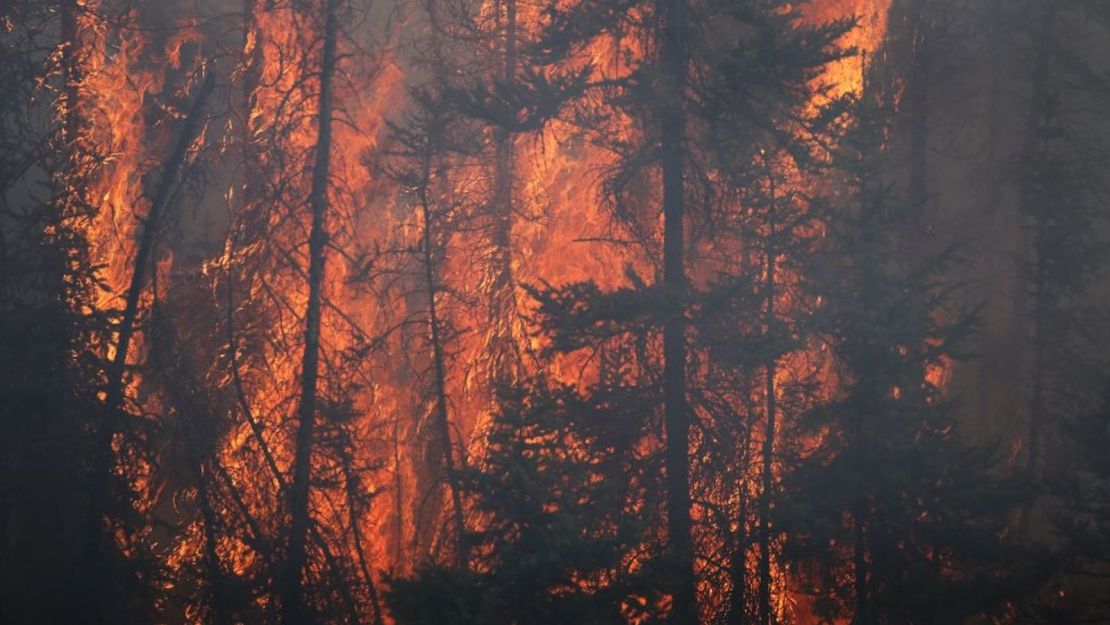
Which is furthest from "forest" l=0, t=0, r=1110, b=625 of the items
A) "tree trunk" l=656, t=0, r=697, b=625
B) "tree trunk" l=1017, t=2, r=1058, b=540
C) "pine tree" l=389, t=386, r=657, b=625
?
"tree trunk" l=1017, t=2, r=1058, b=540

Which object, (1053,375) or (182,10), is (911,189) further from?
(182,10)

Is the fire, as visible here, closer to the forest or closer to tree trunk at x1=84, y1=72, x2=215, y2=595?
the forest

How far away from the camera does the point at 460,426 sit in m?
16.1

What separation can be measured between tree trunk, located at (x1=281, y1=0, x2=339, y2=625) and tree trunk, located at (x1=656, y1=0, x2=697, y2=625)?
170 inches

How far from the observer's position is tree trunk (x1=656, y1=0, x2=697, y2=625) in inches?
440

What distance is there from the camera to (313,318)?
39.3 feet

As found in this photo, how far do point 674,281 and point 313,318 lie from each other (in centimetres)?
471

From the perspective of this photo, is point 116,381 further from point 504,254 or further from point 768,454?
point 768,454

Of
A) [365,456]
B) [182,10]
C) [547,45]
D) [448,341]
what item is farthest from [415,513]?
[182,10]

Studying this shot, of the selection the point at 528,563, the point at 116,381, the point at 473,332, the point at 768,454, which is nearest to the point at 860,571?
the point at 768,454

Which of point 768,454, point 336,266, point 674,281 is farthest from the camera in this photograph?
point 768,454

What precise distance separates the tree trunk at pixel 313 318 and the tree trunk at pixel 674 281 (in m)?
4.32

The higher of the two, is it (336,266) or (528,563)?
(336,266)

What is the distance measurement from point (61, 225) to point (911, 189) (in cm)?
1699
